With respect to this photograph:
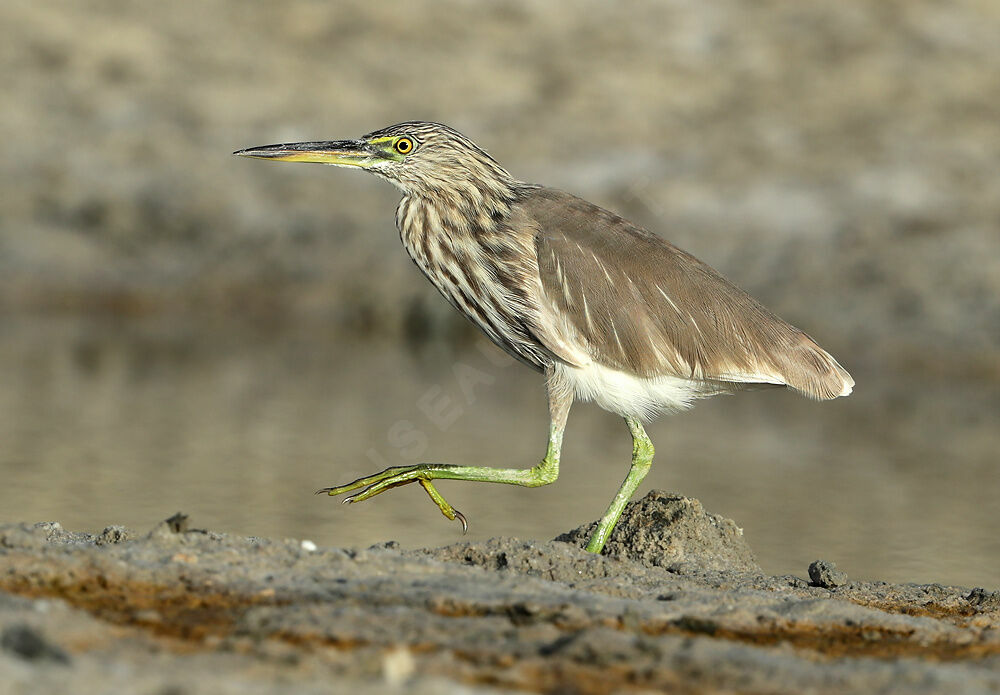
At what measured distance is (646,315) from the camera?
696 cm

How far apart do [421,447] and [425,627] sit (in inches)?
322

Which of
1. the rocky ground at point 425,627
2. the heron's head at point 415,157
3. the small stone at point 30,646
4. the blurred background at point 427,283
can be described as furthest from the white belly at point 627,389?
the small stone at point 30,646

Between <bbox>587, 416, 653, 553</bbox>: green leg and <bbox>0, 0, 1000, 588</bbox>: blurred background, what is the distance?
8.50 ft

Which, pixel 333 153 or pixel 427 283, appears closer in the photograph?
pixel 333 153

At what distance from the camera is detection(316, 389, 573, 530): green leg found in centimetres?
658

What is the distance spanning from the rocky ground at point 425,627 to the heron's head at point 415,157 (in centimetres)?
203

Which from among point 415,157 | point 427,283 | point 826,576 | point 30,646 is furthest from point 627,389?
point 427,283

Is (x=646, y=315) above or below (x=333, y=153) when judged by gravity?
below

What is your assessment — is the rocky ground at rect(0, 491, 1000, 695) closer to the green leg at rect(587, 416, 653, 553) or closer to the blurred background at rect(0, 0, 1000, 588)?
the green leg at rect(587, 416, 653, 553)

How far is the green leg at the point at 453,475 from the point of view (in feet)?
21.6

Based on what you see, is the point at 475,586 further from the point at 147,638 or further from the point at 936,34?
the point at 936,34

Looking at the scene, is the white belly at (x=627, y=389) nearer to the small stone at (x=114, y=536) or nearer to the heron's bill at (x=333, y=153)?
the heron's bill at (x=333, y=153)

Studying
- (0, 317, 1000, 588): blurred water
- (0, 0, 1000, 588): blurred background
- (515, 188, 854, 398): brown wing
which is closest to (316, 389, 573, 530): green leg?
(515, 188, 854, 398): brown wing

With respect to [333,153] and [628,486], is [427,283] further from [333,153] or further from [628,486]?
[628,486]
